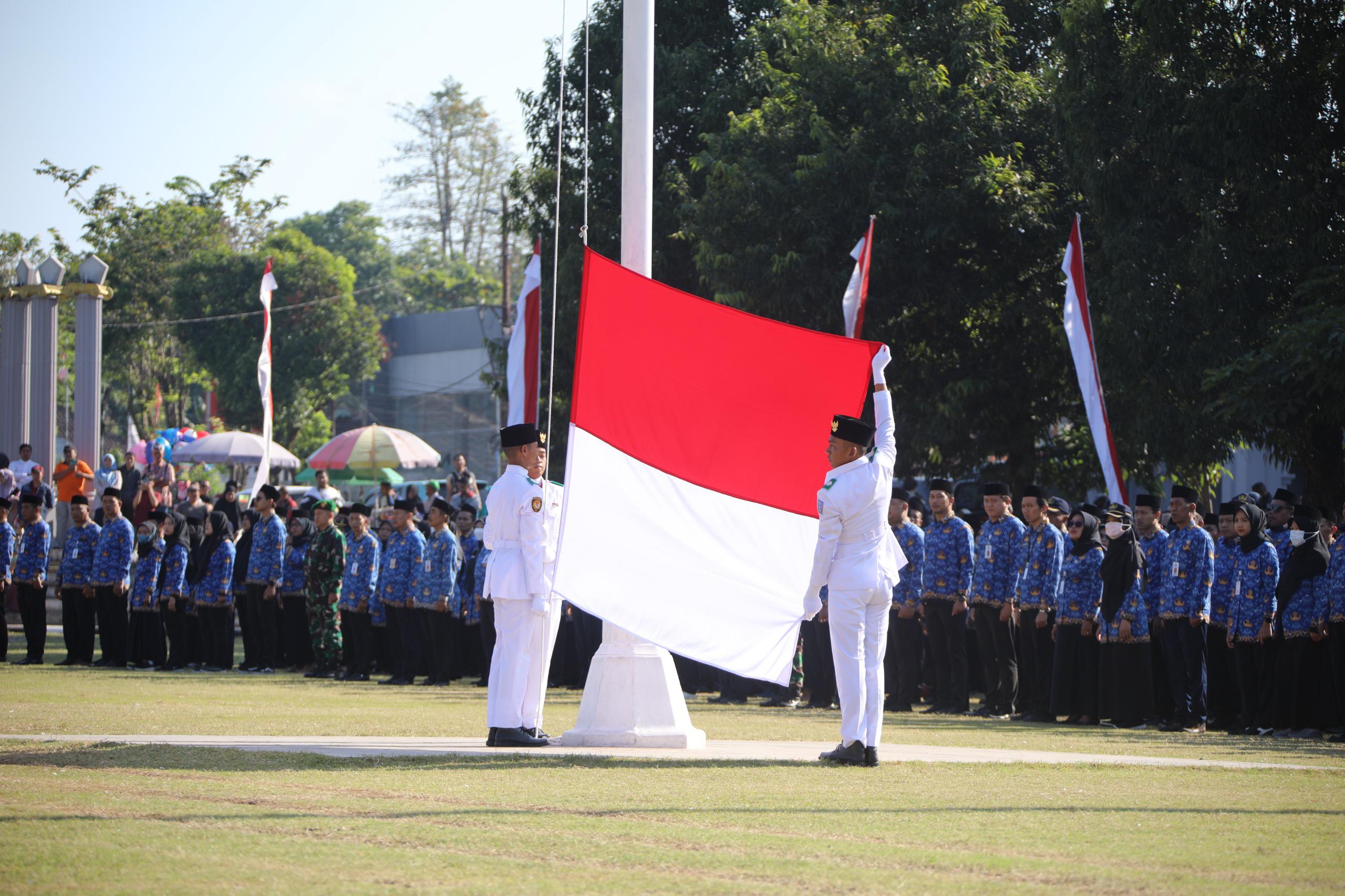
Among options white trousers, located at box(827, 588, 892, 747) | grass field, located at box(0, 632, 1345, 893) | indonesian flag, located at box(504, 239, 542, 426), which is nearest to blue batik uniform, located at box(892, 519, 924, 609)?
indonesian flag, located at box(504, 239, 542, 426)

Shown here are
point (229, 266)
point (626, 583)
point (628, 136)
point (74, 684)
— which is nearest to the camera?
point (626, 583)

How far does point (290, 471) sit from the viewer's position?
54.9 m

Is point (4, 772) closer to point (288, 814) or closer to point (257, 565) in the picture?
point (288, 814)

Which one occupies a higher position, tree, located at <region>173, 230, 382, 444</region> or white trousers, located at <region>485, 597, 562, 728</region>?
tree, located at <region>173, 230, 382, 444</region>

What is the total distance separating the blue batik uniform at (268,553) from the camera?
19.8 meters

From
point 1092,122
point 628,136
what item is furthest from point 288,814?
point 1092,122

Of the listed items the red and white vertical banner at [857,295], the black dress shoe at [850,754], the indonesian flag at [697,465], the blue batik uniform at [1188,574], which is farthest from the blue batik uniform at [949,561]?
the black dress shoe at [850,754]

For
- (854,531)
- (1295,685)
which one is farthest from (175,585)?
(1295,685)

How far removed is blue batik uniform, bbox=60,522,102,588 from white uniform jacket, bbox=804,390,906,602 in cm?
1320

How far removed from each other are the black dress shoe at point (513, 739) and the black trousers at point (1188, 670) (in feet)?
20.5

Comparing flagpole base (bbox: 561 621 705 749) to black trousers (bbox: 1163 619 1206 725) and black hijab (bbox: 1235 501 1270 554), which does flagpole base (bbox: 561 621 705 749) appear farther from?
black hijab (bbox: 1235 501 1270 554)

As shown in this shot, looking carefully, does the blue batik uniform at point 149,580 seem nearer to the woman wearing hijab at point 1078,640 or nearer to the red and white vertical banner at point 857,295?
the red and white vertical banner at point 857,295

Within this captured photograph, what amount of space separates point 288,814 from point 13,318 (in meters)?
25.8

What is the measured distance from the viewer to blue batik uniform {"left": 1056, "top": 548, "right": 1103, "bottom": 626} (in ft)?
46.1
